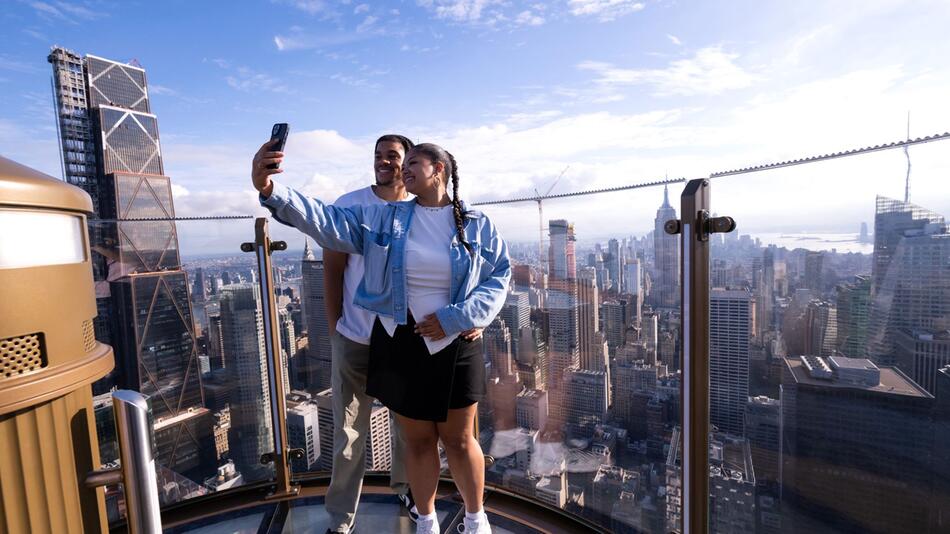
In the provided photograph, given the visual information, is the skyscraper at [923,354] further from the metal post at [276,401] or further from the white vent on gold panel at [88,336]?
the metal post at [276,401]

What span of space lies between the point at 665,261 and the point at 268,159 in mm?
1352

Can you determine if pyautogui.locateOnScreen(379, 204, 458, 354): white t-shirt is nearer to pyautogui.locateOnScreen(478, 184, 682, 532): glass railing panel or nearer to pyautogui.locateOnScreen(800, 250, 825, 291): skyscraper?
pyautogui.locateOnScreen(478, 184, 682, 532): glass railing panel

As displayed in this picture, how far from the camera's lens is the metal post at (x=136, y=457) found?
0.74m

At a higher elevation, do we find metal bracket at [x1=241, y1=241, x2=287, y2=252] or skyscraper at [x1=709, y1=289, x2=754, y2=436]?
metal bracket at [x1=241, y1=241, x2=287, y2=252]

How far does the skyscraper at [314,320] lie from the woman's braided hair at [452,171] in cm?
110

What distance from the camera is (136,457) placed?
75cm

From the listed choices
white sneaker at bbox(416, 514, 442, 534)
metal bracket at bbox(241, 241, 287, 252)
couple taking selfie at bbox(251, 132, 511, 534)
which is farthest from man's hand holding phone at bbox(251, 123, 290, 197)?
white sneaker at bbox(416, 514, 442, 534)

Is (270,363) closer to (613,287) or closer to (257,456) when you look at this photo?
(257,456)

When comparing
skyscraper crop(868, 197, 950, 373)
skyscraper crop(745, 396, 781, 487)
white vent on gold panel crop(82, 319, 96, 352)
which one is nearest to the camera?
Answer: white vent on gold panel crop(82, 319, 96, 352)

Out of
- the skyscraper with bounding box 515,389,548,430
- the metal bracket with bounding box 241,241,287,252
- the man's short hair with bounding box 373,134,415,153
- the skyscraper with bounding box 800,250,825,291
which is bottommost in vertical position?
the skyscraper with bounding box 515,389,548,430

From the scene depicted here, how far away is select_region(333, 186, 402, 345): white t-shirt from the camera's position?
187cm

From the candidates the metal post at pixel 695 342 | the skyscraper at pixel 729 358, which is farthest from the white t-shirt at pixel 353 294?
the skyscraper at pixel 729 358

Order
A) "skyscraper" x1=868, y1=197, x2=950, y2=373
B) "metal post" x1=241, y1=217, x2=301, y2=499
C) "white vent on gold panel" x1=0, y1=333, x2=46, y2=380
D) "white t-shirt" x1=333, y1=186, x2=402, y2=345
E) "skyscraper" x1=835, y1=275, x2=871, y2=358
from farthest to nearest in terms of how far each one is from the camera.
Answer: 1. "metal post" x1=241, y1=217, x2=301, y2=499
2. "white t-shirt" x1=333, y1=186, x2=402, y2=345
3. "skyscraper" x1=835, y1=275, x2=871, y2=358
4. "skyscraper" x1=868, y1=197, x2=950, y2=373
5. "white vent on gold panel" x1=0, y1=333, x2=46, y2=380

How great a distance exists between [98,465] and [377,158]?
1470 mm
